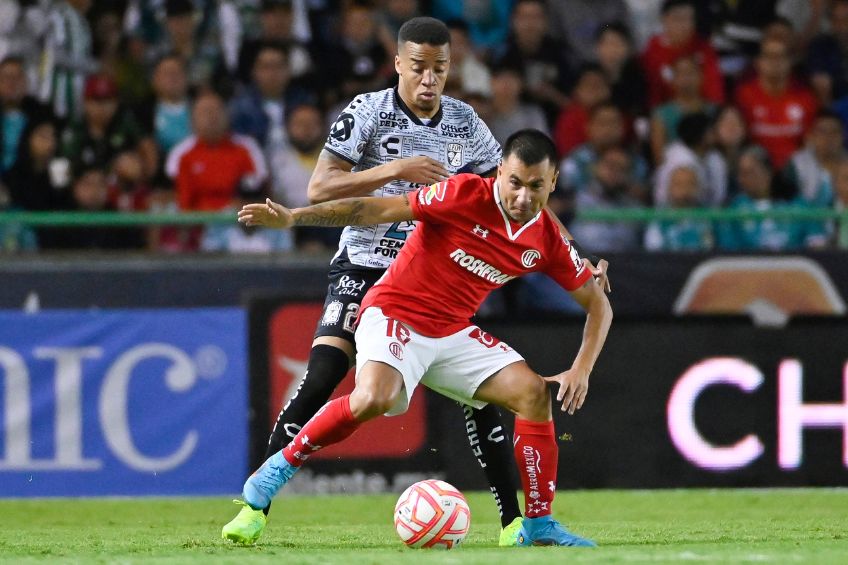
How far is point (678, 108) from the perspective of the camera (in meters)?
12.7

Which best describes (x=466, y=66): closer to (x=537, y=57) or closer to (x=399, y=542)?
(x=537, y=57)

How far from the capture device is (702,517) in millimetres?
8539

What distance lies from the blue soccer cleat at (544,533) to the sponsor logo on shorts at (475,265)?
109 cm

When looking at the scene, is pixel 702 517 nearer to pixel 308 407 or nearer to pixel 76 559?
pixel 308 407

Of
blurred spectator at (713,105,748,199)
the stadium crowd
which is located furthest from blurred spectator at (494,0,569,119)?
blurred spectator at (713,105,748,199)

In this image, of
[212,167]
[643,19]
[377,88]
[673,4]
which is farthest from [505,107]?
[212,167]

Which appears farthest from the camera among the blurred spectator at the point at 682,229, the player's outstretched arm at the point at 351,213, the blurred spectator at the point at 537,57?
the blurred spectator at the point at 537,57

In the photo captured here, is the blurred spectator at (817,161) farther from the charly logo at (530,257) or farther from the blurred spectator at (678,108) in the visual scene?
the charly logo at (530,257)

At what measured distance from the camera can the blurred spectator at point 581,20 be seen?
43.9 feet

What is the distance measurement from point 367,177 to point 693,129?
622 cm

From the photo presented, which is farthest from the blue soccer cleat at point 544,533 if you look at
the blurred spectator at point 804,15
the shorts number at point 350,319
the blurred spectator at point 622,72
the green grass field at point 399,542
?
the blurred spectator at point 804,15

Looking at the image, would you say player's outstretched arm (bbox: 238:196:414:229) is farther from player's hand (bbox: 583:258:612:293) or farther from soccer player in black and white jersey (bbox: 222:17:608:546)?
player's hand (bbox: 583:258:612:293)

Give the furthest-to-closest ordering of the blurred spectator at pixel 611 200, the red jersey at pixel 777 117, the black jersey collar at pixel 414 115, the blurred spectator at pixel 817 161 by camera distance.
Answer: the red jersey at pixel 777 117, the blurred spectator at pixel 817 161, the blurred spectator at pixel 611 200, the black jersey collar at pixel 414 115

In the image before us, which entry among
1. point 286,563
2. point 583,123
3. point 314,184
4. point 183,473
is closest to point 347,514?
point 183,473
